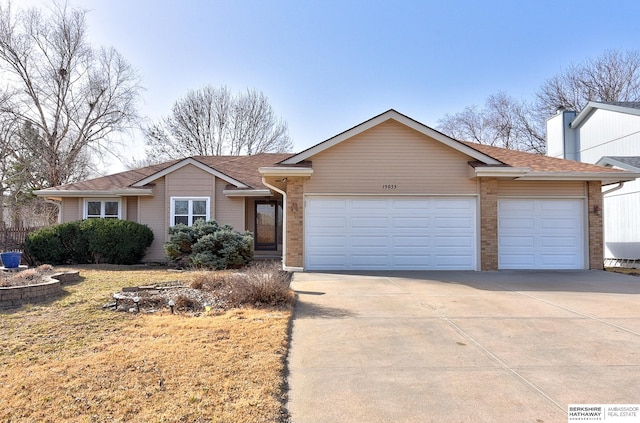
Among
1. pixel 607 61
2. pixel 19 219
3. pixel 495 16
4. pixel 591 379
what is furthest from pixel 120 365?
pixel 607 61

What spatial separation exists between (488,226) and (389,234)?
2951 millimetres

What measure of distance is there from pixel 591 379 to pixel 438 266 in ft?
27.1

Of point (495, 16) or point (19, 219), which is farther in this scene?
point (19, 219)

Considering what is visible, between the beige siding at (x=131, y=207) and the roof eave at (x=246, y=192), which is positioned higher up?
the roof eave at (x=246, y=192)

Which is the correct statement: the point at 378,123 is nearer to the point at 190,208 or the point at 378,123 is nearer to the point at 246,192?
the point at 246,192

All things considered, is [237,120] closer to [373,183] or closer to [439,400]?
[373,183]

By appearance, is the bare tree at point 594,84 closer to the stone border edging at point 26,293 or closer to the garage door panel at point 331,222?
the garage door panel at point 331,222

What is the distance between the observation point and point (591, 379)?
3.96m

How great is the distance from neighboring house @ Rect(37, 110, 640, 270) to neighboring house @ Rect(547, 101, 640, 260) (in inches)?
85.3

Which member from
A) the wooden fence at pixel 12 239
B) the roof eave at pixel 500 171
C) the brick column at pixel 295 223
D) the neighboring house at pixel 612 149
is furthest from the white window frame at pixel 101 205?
the neighboring house at pixel 612 149

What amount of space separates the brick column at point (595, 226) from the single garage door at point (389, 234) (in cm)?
378

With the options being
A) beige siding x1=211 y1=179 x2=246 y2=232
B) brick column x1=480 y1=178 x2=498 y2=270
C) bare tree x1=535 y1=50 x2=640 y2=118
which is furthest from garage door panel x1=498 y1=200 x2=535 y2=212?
bare tree x1=535 y1=50 x2=640 y2=118

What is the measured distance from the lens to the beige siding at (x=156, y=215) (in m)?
15.8

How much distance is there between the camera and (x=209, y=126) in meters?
30.8
